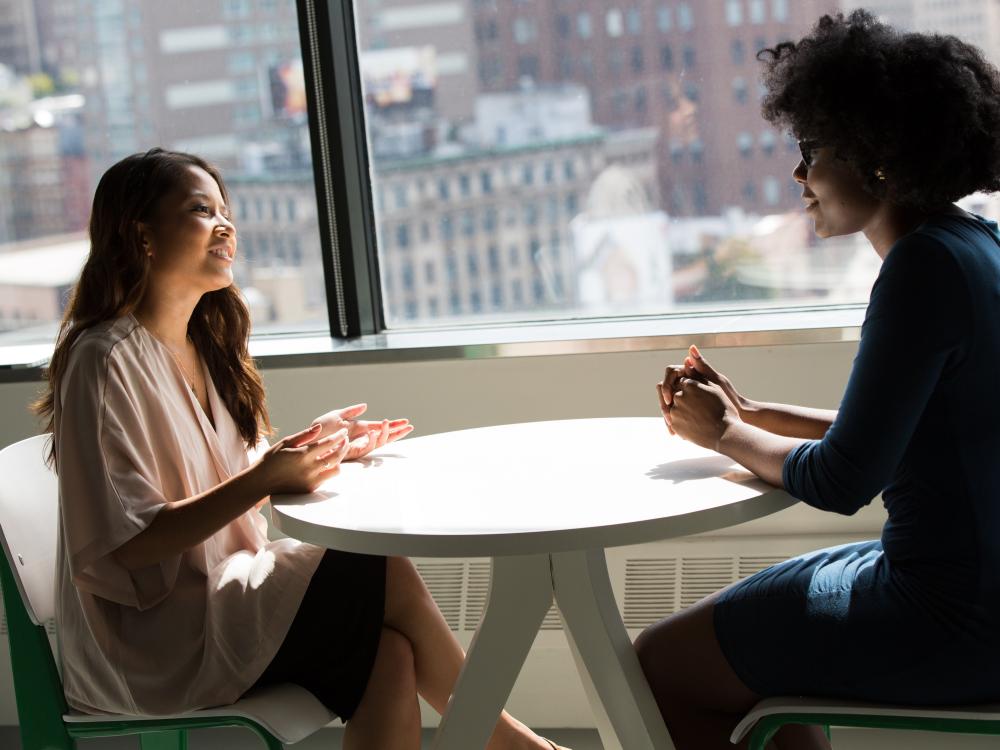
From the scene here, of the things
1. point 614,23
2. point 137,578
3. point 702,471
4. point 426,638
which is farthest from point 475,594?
point 614,23

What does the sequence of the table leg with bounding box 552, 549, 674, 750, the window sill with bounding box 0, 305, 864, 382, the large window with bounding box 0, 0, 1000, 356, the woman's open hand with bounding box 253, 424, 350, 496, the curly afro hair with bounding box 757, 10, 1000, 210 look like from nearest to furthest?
1. the curly afro hair with bounding box 757, 10, 1000, 210
2. the table leg with bounding box 552, 549, 674, 750
3. the woman's open hand with bounding box 253, 424, 350, 496
4. the window sill with bounding box 0, 305, 864, 382
5. the large window with bounding box 0, 0, 1000, 356

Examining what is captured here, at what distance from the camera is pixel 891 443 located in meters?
1.46

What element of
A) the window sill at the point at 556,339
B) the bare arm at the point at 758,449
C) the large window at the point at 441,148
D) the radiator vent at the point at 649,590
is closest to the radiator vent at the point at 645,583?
the radiator vent at the point at 649,590

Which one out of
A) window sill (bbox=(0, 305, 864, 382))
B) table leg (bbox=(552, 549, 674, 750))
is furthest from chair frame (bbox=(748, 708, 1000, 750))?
window sill (bbox=(0, 305, 864, 382))

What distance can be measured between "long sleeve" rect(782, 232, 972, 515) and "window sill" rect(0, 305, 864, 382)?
4.05 ft

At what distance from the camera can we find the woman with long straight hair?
181 cm

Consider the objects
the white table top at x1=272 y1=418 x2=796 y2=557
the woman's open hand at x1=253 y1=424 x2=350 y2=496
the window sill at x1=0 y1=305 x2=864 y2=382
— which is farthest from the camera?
the window sill at x1=0 y1=305 x2=864 y2=382

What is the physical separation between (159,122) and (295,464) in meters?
1.89

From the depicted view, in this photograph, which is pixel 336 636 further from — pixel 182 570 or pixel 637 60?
pixel 637 60

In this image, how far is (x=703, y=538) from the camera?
2.79 metres

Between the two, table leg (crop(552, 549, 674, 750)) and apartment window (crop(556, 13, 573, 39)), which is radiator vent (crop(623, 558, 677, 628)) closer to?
table leg (crop(552, 549, 674, 750))

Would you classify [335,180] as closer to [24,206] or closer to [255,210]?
[255,210]

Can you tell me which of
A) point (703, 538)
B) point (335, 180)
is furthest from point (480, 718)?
point (335, 180)

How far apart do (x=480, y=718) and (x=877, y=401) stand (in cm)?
74
